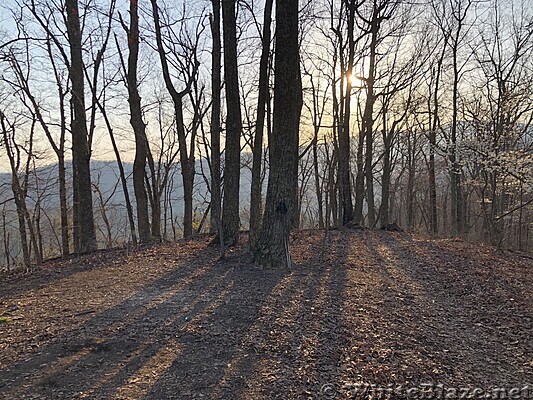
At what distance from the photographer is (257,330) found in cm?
354

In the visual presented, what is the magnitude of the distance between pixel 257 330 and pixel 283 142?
312cm

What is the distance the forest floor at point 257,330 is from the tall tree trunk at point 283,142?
1.54 feet

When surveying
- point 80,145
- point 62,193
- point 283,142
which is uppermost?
point 80,145

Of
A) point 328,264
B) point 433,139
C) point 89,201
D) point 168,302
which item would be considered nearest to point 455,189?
point 433,139

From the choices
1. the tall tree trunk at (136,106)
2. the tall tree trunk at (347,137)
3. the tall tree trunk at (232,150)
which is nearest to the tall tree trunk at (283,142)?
the tall tree trunk at (232,150)

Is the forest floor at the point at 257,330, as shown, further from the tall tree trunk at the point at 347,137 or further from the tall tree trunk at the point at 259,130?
the tall tree trunk at the point at 347,137

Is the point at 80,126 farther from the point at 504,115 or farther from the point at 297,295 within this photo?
the point at 504,115

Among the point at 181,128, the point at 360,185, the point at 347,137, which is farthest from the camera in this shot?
the point at 360,185

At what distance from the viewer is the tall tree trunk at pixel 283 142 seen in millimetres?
5832

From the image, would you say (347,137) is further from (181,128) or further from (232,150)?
(232,150)

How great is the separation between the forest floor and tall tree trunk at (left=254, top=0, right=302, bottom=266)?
0.47 m

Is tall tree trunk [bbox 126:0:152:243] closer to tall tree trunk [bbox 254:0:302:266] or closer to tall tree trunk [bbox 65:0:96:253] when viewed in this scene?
tall tree trunk [bbox 65:0:96:253]

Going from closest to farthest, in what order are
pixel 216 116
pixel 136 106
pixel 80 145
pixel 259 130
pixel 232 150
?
pixel 216 116, pixel 259 130, pixel 232 150, pixel 80 145, pixel 136 106

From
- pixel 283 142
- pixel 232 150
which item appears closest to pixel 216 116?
pixel 232 150
